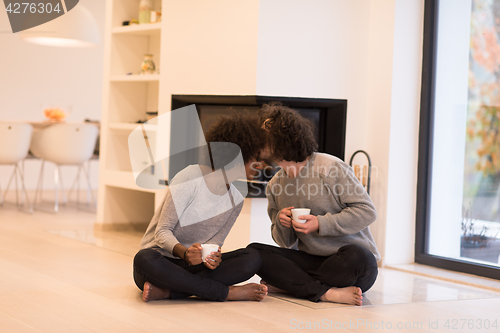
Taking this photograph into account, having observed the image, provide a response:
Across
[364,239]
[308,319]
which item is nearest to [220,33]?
[364,239]

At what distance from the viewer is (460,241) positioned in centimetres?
324

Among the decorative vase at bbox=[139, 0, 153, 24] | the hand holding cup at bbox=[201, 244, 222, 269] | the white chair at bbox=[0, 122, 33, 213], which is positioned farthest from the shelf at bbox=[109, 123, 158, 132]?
the hand holding cup at bbox=[201, 244, 222, 269]

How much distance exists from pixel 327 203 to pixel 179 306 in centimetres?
71

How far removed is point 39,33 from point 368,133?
3.25 meters

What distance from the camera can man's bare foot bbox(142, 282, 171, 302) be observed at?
218 centimetres

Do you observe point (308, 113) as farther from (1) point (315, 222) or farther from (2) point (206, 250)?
(2) point (206, 250)

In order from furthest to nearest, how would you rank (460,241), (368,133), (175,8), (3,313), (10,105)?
(10,105) < (175,8) < (368,133) < (460,241) < (3,313)

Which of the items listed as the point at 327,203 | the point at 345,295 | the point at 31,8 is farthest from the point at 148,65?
the point at 31,8

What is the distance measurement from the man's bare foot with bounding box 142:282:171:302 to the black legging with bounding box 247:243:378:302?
0.42 metres

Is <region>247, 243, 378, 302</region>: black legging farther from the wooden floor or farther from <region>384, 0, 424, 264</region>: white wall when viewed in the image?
<region>384, 0, 424, 264</region>: white wall

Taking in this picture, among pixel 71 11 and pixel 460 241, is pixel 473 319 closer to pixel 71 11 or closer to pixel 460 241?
pixel 460 241

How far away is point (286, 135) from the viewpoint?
7.46 ft

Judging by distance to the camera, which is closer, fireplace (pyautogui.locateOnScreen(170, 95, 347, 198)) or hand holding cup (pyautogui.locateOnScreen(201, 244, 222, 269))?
hand holding cup (pyautogui.locateOnScreen(201, 244, 222, 269))

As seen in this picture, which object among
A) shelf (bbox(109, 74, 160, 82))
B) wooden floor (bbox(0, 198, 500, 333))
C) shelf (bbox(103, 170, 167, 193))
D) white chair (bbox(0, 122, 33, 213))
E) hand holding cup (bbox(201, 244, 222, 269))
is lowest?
wooden floor (bbox(0, 198, 500, 333))
